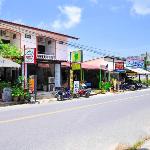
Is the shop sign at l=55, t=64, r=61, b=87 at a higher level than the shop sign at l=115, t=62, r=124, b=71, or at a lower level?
lower

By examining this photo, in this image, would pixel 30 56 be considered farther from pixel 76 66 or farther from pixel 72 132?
pixel 72 132

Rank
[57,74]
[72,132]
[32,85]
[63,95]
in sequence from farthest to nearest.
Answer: [57,74] < [63,95] < [32,85] < [72,132]

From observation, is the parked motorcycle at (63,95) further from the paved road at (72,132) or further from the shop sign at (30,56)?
the paved road at (72,132)

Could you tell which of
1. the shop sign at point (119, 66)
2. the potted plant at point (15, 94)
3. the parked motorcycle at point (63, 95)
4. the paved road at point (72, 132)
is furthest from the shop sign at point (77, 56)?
the paved road at point (72, 132)

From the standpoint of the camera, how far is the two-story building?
3716cm

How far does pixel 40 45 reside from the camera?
4322cm

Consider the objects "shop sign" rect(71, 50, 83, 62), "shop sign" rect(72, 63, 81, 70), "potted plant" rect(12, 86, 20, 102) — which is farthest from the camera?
"shop sign" rect(71, 50, 83, 62)

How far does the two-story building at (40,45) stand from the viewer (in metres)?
37.2

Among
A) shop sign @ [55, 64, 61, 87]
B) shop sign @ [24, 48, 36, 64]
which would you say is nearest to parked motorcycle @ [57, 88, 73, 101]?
shop sign @ [24, 48, 36, 64]

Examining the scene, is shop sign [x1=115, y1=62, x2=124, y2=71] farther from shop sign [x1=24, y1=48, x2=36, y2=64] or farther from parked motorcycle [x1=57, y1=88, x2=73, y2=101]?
shop sign [x1=24, y1=48, x2=36, y2=64]

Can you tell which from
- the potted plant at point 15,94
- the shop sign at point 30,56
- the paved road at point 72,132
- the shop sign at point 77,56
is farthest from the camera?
the shop sign at point 77,56

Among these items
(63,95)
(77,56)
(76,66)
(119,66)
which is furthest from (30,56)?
(119,66)

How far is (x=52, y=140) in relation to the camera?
35.2ft

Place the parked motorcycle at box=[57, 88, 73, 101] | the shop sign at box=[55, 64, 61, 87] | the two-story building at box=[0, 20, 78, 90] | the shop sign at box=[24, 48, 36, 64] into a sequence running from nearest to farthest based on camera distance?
the shop sign at box=[24, 48, 36, 64]
the parked motorcycle at box=[57, 88, 73, 101]
the two-story building at box=[0, 20, 78, 90]
the shop sign at box=[55, 64, 61, 87]
